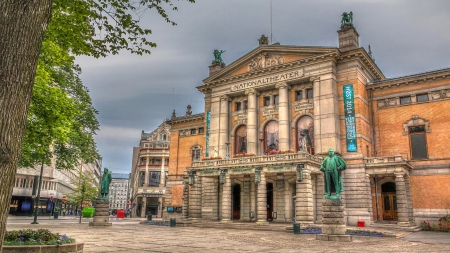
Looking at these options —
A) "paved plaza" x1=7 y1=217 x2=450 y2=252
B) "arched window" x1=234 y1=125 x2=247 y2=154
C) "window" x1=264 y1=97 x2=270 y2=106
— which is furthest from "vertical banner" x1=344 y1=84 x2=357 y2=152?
"paved plaza" x1=7 y1=217 x2=450 y2=252

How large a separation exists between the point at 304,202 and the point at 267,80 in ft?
50.3

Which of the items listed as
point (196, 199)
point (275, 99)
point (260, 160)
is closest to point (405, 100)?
point (275, 99)

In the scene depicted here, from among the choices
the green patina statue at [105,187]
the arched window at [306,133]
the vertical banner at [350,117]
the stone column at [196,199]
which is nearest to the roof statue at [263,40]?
the arched window at [306,133]

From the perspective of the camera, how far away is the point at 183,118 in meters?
51.2

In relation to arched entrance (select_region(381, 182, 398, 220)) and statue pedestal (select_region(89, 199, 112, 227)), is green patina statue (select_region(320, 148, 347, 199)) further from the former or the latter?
statue pedestal (select_region(89, 199, 112, 227))

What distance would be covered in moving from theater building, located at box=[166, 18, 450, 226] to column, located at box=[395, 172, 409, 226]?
0.08m

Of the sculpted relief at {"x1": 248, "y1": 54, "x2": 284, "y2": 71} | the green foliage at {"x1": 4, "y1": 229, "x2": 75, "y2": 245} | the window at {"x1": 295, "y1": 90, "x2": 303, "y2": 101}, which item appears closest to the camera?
the green foliage at {"x1": 4, "y1": 229, "x2": 75, "y2": 245}

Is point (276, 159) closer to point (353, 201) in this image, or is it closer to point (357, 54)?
point (353, 201)

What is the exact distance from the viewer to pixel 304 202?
28.8 m

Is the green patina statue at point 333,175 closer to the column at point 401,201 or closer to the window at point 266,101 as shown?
the column at point 401,201

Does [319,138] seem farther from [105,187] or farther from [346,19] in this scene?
[105,187]

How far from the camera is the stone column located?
3747 centimetres

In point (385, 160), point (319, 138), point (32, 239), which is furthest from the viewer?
point (319, 138)

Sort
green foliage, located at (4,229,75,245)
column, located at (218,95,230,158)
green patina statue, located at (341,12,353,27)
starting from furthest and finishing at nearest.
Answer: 1. column, located at (218,95,230,158)
2. green patina statue, located at (341,12,353,27)
3. green foliage, located at (4,229,75,245)
